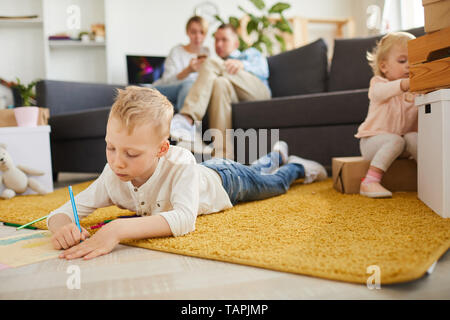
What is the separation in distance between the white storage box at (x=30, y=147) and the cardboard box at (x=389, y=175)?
1.29 meters

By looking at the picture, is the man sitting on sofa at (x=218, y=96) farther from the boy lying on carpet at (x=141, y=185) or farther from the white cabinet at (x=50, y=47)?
the white cabinet at (x=50, y=47)

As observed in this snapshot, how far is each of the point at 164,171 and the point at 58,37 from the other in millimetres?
3264

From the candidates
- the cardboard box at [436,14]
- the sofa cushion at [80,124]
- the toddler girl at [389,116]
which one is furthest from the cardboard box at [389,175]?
the sofa cushion at [80,124]

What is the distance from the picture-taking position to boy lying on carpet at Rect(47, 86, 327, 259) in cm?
77

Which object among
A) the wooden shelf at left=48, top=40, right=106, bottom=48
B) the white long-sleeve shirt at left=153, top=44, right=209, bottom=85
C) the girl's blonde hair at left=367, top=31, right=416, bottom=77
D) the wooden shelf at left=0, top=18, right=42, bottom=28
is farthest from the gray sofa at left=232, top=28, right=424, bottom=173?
the wooden shelf at left=0, top=18, right=42, bottom=28

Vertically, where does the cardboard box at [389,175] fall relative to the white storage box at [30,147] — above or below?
below

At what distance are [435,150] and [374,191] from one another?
29 cm

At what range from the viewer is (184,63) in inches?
111

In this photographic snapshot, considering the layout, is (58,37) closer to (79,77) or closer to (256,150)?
(79,77)

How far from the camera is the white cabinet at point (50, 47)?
3686 millimetres

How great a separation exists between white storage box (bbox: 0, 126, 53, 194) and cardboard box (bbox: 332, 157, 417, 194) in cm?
129

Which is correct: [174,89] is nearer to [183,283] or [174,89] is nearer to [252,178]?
[252,178]

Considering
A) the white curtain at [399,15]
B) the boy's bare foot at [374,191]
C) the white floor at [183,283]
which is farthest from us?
the white curtain at [399,15]
